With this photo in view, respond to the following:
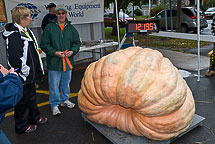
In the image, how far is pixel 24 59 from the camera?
2912mm

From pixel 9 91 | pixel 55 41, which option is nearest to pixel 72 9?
pixel 55 41

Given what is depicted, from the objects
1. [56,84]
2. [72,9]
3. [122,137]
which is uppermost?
[72,9]

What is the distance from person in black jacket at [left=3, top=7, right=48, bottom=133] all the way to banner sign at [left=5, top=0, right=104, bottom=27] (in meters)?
3.31

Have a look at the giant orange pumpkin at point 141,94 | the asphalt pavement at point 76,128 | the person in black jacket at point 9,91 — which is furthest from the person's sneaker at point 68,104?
the person in black jacket at point 9,91

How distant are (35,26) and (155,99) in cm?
529

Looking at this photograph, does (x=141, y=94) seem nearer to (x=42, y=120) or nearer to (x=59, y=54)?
(x=59, y=54)

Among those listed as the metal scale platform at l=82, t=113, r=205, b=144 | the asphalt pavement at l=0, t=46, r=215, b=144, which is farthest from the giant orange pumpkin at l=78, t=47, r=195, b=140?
the asphalt pavement at l=0, t=46, r=215, b=144

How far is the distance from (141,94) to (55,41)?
186 cm

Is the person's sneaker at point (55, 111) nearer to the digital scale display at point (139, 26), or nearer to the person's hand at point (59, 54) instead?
the person's hand at point (59, 54)

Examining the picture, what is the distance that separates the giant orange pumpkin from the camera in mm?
2375

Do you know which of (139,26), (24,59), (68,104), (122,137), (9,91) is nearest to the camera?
(9,91)

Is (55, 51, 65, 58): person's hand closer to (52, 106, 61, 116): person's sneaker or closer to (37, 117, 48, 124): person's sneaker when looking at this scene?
(52, 106, 61, 116): person's sneaker

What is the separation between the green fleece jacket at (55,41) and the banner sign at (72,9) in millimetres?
2937

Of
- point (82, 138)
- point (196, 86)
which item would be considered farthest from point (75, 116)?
point (196, 86)
